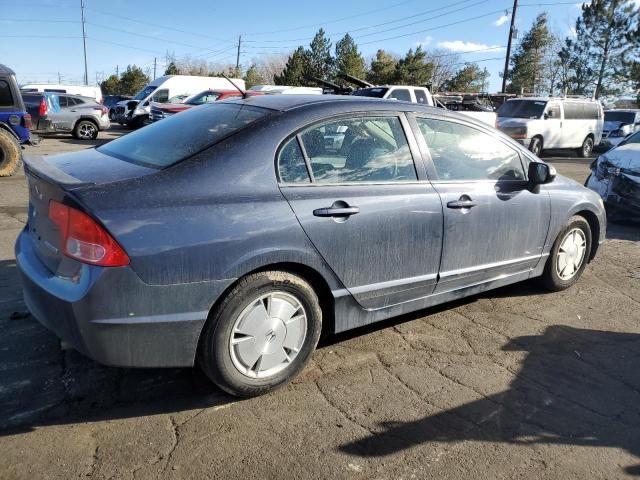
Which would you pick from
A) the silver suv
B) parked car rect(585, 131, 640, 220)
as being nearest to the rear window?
parked car rect(585, 131, 640, 220)

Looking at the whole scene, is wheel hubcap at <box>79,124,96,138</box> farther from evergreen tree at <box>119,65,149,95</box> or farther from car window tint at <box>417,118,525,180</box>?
evergreen tree at <box>119,65,149,95</box>

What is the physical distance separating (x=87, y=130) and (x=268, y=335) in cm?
1778

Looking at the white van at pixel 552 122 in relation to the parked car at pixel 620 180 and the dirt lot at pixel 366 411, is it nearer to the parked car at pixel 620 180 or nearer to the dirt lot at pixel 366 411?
the parked car at pixel 620 180

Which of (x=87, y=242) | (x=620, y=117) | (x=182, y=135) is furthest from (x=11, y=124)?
(x=620, y=117)

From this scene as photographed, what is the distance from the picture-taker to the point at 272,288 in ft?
9.28

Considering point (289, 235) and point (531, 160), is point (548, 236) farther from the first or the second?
point (289, 235)

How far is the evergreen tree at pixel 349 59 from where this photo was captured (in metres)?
39.9

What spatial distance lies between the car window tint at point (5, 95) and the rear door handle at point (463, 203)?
9718 mm

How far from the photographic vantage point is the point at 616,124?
23094 millimetres

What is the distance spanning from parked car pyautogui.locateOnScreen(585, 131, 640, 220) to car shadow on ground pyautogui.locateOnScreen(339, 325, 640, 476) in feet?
13.6

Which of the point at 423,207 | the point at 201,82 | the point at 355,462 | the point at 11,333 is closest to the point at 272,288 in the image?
the point at 355,462

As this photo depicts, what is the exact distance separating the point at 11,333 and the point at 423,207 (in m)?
2.78

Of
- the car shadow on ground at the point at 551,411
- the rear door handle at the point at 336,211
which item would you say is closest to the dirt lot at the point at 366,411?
the car shadow on ground at the point at 551,411

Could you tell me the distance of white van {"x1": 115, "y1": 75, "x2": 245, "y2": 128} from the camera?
893 inches
